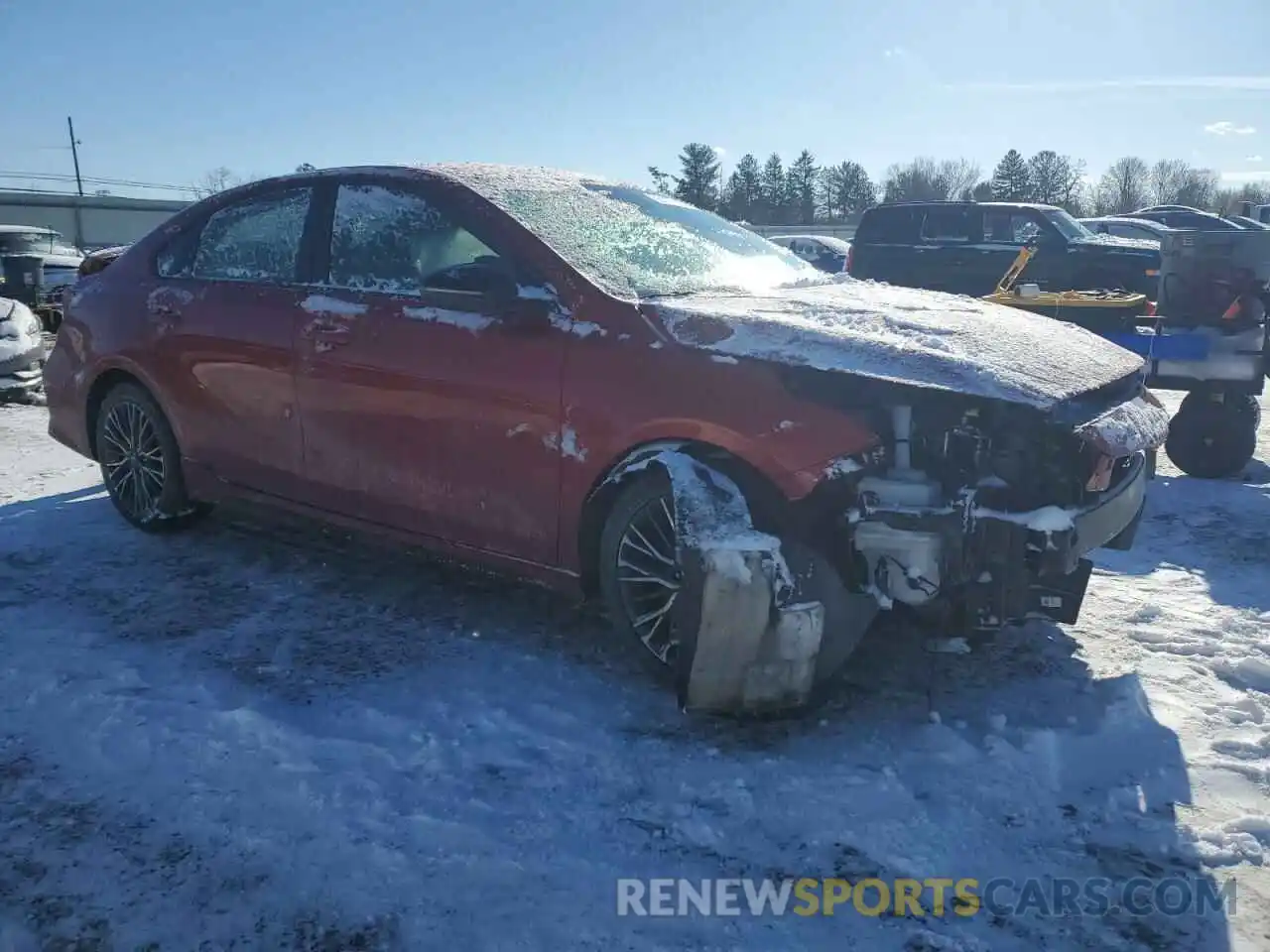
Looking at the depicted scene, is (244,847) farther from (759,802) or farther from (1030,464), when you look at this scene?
(1030,464)

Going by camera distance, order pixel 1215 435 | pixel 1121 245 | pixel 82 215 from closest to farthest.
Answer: pixel 1215 435, pixel 1121 245, pixel 82 215

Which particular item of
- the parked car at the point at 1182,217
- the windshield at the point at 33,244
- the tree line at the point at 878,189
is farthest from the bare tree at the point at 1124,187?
the windshield at the point at 33,244

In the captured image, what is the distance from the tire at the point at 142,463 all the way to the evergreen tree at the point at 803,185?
6901 cm

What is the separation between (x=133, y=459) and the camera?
4695 mm

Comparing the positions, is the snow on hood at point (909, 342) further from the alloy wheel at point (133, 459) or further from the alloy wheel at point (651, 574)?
the alloy wheel at point (133, 459)

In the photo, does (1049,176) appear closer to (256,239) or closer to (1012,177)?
(1012,177)

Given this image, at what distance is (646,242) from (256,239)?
1.73 metres

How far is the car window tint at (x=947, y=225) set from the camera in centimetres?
1280

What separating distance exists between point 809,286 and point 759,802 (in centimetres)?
223

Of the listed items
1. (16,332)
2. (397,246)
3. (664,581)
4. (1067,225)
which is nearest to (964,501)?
(664,581)

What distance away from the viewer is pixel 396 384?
3605mm

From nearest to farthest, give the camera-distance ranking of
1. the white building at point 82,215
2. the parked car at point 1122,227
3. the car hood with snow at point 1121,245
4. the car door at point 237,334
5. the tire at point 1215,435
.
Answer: the car door at point 237,334
the tire at point 1215,435
the car hood with snow at point 1121,245
the parked car at point 1122,227
the white building at point 82,215

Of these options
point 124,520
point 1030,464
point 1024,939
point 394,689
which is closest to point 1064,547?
point 1030,464

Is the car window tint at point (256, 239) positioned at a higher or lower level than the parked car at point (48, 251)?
lower
